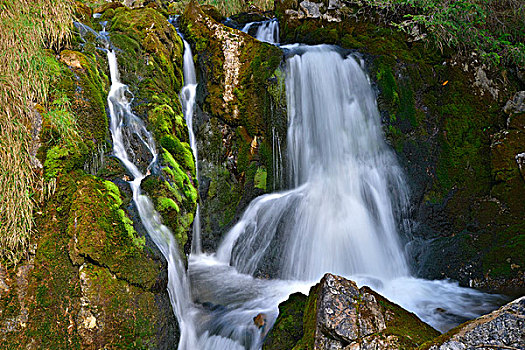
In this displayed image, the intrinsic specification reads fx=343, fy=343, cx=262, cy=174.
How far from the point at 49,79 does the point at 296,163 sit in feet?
15.2

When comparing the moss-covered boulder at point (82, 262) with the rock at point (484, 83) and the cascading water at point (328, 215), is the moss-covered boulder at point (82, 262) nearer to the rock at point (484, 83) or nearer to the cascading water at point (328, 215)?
the cascading water at point (328, 215)

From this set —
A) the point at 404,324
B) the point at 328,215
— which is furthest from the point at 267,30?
the point at 404,324

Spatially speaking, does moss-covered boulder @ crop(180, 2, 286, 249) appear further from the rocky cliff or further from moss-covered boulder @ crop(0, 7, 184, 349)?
the rocky cliff

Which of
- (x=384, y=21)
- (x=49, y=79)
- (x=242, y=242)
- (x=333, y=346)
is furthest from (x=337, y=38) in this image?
(x=333, y=346)

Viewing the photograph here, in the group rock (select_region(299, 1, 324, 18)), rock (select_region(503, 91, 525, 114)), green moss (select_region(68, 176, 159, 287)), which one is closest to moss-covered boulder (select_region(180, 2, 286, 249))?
rock (select_region(299, 1, 324, 18))

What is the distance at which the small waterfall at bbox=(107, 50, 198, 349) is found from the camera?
4145 millimetres

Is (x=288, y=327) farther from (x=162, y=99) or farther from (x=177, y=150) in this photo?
(x=162, y=99)

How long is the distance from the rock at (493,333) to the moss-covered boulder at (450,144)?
443cm

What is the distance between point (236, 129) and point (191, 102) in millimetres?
1217

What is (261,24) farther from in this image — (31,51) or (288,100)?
(31,51)

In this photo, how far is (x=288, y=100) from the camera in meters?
7.40

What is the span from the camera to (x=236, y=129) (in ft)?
24.8

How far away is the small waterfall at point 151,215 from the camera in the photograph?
163 inches

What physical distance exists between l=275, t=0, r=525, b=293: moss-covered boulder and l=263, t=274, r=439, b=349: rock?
331 cm
